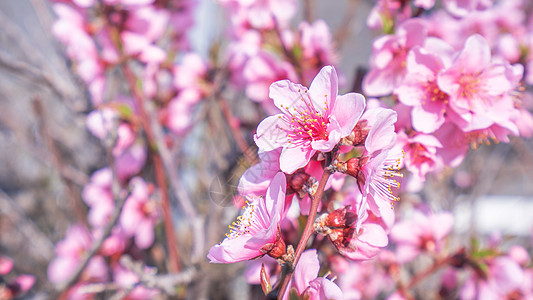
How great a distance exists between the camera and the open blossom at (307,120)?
0.67 metres

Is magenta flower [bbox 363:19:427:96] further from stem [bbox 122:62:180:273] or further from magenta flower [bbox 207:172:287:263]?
stem [bbox 122:62:180:273]

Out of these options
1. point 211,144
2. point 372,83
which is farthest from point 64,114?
point 372,83

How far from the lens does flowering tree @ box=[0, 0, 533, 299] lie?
0.71m

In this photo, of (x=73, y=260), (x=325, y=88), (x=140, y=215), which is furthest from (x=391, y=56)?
(x=73, y=260)

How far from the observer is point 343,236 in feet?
2.35

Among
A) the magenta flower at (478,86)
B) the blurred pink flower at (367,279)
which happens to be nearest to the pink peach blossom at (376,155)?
the magenta flower at (478,86)

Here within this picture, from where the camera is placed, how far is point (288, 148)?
0.70 meters

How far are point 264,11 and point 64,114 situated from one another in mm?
1854

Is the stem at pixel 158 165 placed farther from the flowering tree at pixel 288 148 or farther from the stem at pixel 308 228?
the stem at pixel 308 228

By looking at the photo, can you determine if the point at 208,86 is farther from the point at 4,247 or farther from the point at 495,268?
the point at 4,247

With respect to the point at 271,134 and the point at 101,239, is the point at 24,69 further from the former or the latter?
the point at 271,134

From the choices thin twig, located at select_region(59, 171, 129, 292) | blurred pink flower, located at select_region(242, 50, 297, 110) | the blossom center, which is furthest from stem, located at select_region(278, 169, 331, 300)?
blurred pink flower, located at select_region(242, 50, 297, 110)

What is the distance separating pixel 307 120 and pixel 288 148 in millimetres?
93

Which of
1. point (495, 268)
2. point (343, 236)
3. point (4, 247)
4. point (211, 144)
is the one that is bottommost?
point (495, 268)
